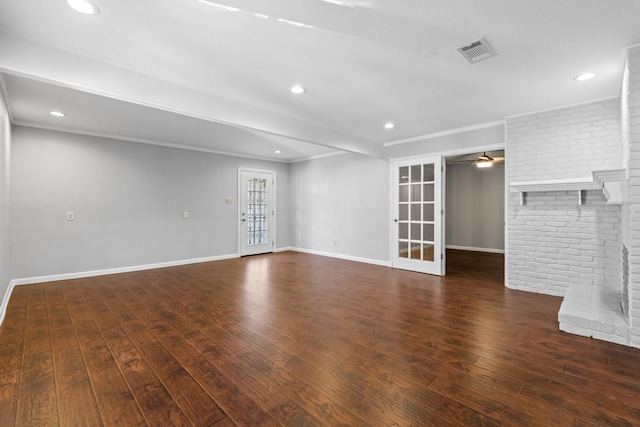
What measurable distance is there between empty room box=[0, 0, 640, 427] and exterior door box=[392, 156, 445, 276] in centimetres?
4

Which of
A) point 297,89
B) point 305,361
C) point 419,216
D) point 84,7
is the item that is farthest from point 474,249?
point 84,7

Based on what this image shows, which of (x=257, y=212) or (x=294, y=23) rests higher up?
(x=294, y=23)

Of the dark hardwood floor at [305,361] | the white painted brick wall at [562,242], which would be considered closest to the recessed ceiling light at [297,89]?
the dark hardwood floor at [305,361]

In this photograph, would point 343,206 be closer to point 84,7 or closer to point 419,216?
point 419,216

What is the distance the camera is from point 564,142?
384cm

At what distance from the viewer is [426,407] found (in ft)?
5.68

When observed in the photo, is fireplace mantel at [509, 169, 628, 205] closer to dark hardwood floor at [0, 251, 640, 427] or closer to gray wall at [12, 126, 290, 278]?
dark hardwood floor at [0, 251, 640, 427]

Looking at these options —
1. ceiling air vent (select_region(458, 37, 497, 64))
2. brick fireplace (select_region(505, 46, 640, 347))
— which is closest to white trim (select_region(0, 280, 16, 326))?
ceiling air vent (select_region(458, 37, 497, 64))

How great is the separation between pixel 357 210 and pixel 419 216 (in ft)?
4.82

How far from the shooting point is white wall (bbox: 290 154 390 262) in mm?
6078

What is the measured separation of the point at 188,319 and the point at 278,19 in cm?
298

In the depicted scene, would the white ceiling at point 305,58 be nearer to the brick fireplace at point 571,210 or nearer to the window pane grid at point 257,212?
the brick fireplace at point 571,210

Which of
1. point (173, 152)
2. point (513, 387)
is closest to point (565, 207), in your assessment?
point (513, 387)

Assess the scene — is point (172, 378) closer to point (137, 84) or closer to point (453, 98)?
point (137, 84)
